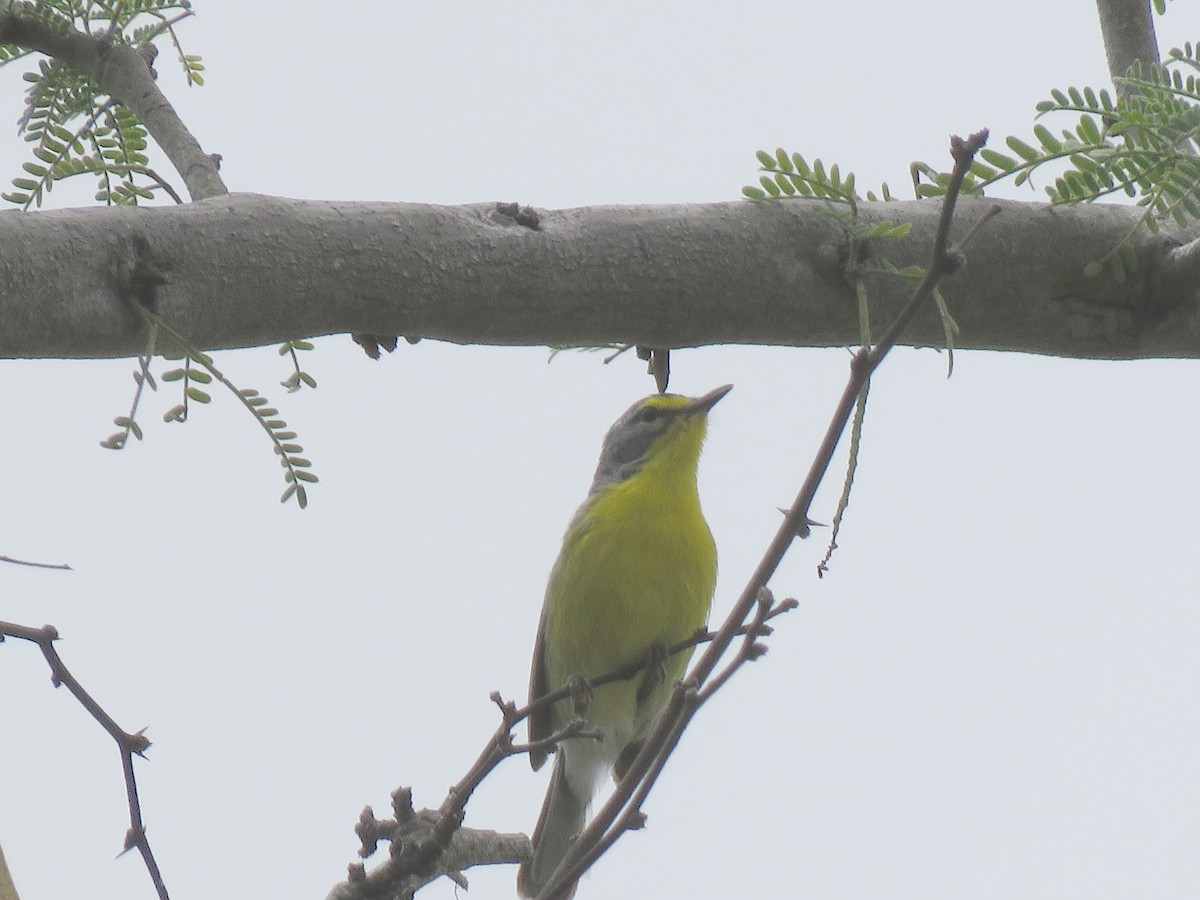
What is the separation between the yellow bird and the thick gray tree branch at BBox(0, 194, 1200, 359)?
75.1 inches

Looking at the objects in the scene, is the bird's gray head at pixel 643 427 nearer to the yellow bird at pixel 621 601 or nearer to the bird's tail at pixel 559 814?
the yellow bird at pixel 621 601

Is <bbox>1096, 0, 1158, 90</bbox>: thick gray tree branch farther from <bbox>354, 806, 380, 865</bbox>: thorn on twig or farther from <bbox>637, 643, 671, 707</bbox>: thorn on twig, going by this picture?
<bbox>354, 806, 380, 865</bbox>: thorn on twig

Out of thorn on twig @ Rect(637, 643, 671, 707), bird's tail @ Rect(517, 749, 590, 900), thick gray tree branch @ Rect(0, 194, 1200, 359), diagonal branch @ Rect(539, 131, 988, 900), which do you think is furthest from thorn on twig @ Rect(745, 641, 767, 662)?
bird's tail @ Rect(517, 749, 590, 900)

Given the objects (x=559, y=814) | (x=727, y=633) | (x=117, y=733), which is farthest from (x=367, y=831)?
(x=559, y=814)

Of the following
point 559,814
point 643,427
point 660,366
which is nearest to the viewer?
point 660,366

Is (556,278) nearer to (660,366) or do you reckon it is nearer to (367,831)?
(660,366)

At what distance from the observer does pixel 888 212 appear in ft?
9.48

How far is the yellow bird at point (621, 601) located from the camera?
4.70 m

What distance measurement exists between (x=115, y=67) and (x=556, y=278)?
1.52 m

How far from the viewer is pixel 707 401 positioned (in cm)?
544

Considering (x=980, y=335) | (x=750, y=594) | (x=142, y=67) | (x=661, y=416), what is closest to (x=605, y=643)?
(x=661, y=416)

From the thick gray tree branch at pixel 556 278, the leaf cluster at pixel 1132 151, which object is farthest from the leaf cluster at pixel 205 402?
the leaf cluster at pixel 1132 151

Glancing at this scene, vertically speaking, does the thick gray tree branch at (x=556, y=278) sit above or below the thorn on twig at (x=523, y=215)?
below

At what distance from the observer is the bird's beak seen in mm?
5383
